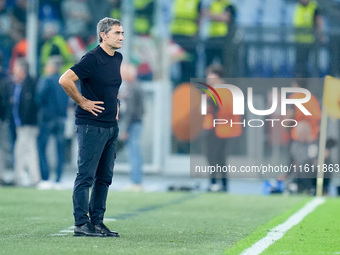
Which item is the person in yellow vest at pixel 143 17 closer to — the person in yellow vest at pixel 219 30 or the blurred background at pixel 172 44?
the blurred background at pixel 172 44

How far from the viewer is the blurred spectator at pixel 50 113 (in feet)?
56.0

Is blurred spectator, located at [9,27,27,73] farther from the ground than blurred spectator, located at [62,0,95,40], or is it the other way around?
blurred spectator, located at [62,0,95,40]

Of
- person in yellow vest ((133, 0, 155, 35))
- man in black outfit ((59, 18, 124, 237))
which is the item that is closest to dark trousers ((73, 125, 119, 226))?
man in black outfit ((59, 18, 124, 237))

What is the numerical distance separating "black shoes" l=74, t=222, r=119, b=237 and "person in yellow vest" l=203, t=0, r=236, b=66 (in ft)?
36.2

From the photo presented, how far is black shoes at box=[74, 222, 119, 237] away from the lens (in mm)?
8914

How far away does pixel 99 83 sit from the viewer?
29.3ft

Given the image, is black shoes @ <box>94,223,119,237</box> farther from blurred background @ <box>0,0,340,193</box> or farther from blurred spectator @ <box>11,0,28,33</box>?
blurred spectator @ <box>11,0,28,33</box>

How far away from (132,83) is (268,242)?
28.8ft

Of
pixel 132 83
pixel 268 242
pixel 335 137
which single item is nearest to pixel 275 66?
pixel 335 137

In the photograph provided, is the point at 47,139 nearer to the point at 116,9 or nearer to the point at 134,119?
the point at 134,119

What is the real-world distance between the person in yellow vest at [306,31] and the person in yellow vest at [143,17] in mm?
3075

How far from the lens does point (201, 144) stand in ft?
57.0

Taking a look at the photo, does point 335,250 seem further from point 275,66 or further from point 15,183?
point 275,66

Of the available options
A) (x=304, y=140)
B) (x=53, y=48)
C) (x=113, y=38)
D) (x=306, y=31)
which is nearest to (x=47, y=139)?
(x=53, y=48)
